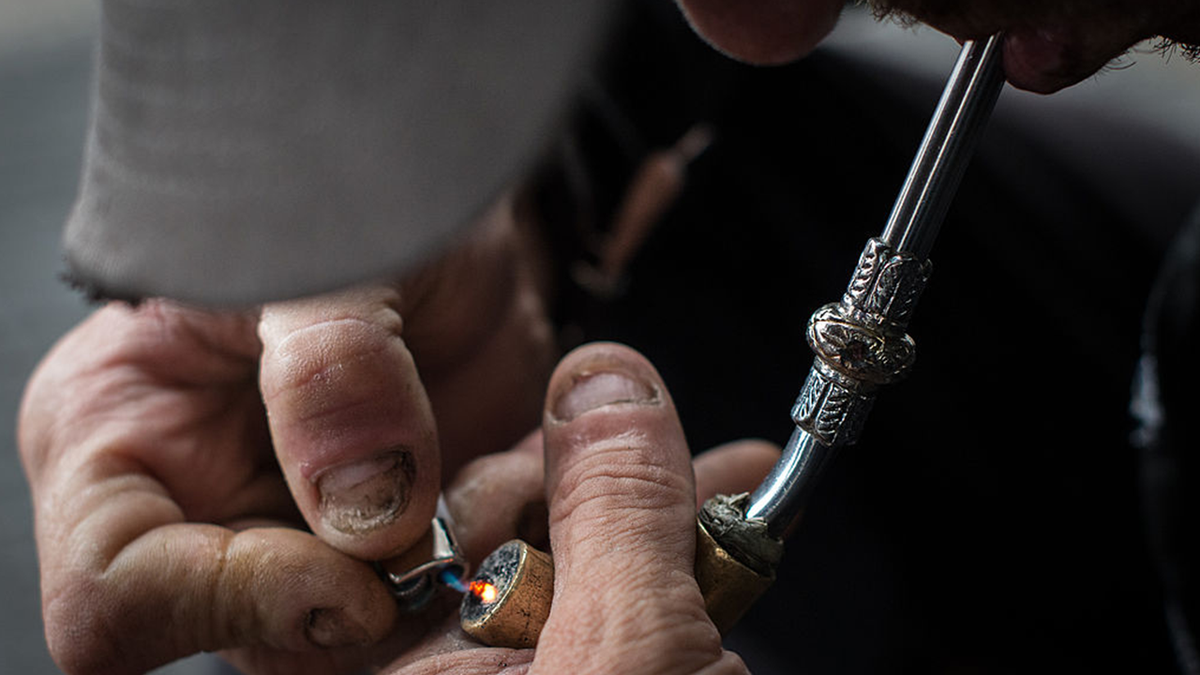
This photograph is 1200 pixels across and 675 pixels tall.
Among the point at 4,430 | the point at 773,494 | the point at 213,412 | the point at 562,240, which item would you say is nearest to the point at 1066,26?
the point at 773,494

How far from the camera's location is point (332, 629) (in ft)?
1.37

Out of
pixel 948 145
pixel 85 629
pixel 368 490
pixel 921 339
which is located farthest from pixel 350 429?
pixel 921 339

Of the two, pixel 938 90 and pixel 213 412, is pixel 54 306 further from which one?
pixel 938 90

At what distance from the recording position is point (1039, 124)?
2.38 ft

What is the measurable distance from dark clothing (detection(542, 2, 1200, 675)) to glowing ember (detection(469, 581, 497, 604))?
13.8 inches

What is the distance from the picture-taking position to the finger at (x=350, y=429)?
0.40 m

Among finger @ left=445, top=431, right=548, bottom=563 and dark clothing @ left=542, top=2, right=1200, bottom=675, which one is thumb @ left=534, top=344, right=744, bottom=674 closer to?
finger @ left=445, top=431, right=548, bottom=563

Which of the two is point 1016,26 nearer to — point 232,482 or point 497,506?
point 497,506

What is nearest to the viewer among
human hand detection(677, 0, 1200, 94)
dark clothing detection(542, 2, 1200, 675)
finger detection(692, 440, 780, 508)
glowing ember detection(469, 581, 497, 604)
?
human hand detection(677, 0, 1200, 94)

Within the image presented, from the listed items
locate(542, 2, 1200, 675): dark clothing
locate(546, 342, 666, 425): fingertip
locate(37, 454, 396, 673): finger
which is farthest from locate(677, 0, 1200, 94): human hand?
locate(542, 2, 1200, 675): dark clothing

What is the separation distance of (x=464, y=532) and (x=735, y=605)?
0.45 ft

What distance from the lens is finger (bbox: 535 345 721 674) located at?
0.34m

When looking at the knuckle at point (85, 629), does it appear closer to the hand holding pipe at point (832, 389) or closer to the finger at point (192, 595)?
the finger at point (192, 595)

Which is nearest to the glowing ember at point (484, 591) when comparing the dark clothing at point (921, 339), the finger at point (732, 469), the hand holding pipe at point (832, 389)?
the hand holding pipe at point (832, 389)
